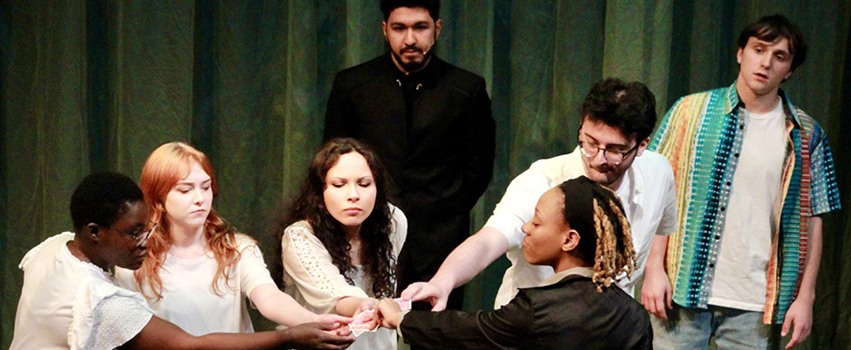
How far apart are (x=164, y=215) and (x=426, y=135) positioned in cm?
117

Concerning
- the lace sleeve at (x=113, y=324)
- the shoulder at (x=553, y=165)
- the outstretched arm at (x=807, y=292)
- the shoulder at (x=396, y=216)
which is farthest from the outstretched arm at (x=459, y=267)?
the outstretched arm at (x=807, y=292)

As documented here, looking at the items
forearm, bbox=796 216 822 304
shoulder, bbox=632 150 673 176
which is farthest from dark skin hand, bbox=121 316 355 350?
forearm, bbox=796 216 822 304

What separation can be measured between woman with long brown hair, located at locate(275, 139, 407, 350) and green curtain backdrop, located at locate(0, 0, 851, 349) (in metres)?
1.11

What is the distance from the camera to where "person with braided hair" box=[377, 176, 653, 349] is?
8.04 ft

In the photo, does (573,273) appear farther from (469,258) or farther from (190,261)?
(190,261)

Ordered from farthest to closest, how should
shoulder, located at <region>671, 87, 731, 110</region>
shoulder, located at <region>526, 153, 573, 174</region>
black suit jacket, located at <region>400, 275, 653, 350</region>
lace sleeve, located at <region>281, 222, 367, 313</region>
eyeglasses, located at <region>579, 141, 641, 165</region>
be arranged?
shoulder, located at <region>671, 87, 731, 110</region> → shoulder, located at <region>526, 153, 573, 174</region> → eyeglasses, located at <region>579, 141, 641, 165</region> → lace sleeve, located at <region>281, 222, 367, 313</region> → black suit jacket, located at <region>400, 275, 653, 350</region>

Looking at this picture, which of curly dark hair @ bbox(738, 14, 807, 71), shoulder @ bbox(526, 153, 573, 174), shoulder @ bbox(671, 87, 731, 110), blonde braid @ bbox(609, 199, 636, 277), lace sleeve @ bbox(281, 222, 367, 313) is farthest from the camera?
shoulder @ bbox(671, 87, 731, 110)

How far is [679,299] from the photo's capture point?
3.61 meters

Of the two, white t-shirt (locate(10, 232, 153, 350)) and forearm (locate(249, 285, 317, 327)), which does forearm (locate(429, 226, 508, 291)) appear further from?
white t-shirt (locate(10, 232, 153, 350))

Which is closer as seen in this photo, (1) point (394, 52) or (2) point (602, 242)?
(2) point (602, 242)

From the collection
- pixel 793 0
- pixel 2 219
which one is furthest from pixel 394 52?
pixel 2 219

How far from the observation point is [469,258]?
284 cm

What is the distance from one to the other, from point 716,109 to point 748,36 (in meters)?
0.28

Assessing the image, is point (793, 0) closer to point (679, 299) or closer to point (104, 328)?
point (679, 299)
